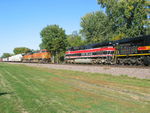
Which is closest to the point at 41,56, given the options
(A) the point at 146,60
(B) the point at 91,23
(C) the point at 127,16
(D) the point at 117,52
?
(B) the point at 91,23

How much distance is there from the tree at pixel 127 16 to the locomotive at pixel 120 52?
1604 centimetres

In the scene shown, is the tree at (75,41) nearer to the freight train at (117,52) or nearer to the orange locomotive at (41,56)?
the orange locomotive at (41,56)

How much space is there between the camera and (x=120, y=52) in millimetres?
28500

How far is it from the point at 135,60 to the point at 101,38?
41107mm

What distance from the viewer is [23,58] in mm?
84750

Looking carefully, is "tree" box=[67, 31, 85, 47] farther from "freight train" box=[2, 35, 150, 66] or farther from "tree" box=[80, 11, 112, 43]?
"freight train" box=[2, 35, 150, 66]

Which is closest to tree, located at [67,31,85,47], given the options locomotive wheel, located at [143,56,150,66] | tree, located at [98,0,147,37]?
tree, located at [98,0,147,37]

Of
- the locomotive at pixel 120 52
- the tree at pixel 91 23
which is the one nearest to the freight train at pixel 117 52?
the locomotive at pixel 120 52

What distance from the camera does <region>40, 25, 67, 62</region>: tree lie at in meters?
69.8

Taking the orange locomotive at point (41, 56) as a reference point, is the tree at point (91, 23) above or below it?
above

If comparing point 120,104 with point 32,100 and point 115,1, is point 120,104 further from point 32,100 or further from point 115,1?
point 115,1

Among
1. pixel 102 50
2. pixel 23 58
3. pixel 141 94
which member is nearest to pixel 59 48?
pixel 23 58

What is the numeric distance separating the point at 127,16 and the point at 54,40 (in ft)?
95.7

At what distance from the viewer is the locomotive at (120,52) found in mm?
24025
